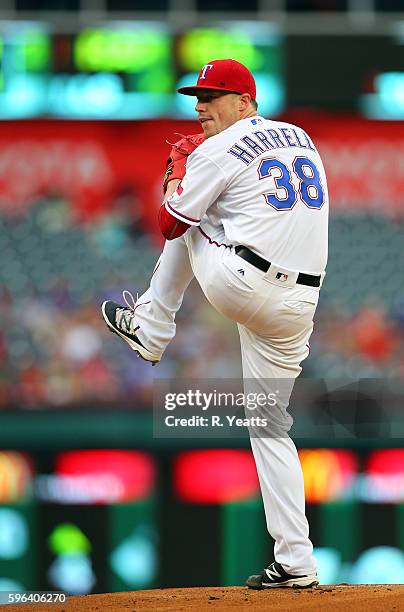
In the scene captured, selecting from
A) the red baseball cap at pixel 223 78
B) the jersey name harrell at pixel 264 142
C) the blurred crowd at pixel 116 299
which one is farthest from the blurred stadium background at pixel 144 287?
the red baseball cap at pixel 223 78

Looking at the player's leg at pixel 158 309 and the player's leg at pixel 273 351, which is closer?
the player's leg at pixel 273 351

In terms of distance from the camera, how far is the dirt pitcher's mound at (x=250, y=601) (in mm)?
3521

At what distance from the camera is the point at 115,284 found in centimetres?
983

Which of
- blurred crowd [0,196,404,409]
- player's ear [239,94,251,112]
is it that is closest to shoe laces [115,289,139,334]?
player's ear [239,94,251,112]

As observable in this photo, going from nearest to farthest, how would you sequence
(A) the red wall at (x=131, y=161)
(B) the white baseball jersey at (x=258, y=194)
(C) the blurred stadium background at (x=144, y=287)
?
(B) the white baseball jersey at (x=258, y=194) < (C) the blurred stadium background at (x=144, y=287) < (A) the red wall at (x=131, y=161)

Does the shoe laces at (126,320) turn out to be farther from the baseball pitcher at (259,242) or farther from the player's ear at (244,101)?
the player's ear at (244,101)

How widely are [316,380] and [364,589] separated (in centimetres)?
548

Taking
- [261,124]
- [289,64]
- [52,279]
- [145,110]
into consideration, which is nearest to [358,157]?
[289,64]

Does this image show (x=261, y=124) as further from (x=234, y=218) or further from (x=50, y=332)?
(x=50, y=332)

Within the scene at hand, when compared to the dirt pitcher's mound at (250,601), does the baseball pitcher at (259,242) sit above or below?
above

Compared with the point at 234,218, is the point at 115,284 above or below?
below

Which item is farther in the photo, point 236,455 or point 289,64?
point 289,64

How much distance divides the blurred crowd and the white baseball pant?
5.53m

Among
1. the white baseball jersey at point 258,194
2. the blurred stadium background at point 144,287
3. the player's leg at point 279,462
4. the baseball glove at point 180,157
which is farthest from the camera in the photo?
the blurred stadium background at point 144,287
